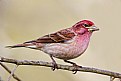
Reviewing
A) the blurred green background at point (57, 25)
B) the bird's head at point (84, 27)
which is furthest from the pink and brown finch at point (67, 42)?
the blurred green background at point (57, 25)

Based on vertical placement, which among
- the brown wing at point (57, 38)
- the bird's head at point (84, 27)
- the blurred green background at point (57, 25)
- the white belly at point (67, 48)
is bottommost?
the blurred green background at point (57, 25)

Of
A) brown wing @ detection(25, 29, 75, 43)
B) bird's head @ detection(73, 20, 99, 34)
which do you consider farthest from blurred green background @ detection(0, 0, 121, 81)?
bird's head @ detection(73, 20, 99, 34)

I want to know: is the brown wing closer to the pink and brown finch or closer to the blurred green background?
the pink and brown finch

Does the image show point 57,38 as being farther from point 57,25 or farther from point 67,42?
point 57,25

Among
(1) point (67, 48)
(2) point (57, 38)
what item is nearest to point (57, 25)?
(2) point (57, 38)

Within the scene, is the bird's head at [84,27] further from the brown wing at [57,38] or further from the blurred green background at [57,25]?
the blurred green background at [57,25]
